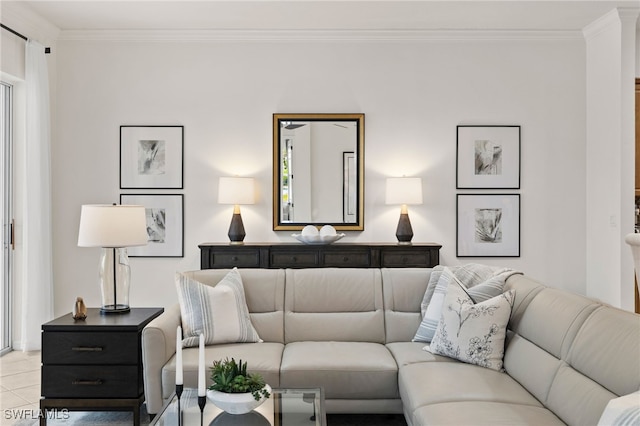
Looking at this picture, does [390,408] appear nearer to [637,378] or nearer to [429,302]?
[429,302]

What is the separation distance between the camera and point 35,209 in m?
4.66

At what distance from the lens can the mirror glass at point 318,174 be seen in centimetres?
505

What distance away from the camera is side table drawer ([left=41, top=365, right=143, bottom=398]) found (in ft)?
9.70

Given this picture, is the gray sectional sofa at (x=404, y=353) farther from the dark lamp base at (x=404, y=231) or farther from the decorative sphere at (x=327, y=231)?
the dark lamp base at (x=404, y=231)

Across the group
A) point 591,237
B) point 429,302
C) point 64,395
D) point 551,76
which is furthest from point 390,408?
point 551,76

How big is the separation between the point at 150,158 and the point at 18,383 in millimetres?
2161

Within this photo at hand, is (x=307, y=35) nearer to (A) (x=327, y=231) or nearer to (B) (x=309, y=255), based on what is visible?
(A) (x=327, y=231)

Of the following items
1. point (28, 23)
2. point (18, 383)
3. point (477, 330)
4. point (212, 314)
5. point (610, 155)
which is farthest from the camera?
point (610, 155)

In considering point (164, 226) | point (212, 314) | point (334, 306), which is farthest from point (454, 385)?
point (164, 226)

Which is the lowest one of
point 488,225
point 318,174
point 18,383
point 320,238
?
point 18,383

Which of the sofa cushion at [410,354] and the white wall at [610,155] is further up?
the white wall at [610,155]

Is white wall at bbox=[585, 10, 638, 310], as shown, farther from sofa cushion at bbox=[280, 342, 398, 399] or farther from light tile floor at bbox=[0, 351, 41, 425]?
light tile floor at bbox=[0, 351, 41, 425]

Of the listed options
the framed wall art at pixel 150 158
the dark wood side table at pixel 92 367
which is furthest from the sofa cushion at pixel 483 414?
the framed wall art at pixel 150 158

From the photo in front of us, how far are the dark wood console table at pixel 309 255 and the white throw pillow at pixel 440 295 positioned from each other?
1.29 m
